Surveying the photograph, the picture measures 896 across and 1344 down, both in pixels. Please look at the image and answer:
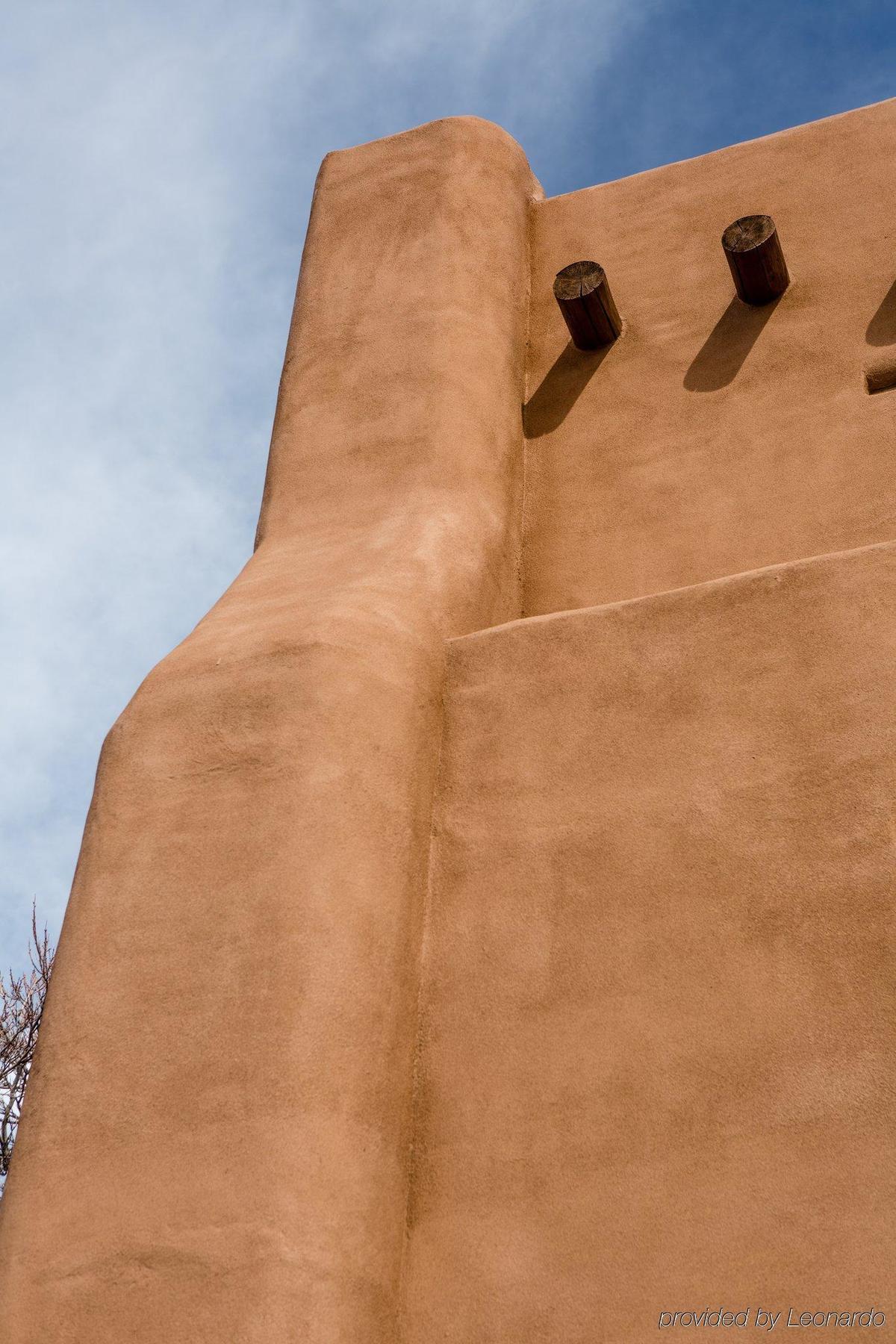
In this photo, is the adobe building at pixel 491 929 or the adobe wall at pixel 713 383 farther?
the adobe wall at pixel 713 383

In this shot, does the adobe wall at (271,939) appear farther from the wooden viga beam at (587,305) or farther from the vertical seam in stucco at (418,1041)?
the wooden viga beam at (587,305)

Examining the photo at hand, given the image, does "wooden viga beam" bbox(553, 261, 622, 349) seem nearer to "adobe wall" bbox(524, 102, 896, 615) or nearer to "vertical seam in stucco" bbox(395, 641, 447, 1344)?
"adobe wall" bbox(524, 102, 896, 615)

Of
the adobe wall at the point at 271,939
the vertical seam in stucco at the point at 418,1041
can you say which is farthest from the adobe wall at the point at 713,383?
the vertical seam in stucco at the point at 418,1041

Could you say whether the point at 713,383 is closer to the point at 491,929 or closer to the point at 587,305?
the point at 587,305

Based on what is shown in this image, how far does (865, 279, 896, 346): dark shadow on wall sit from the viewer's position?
5.09 meters

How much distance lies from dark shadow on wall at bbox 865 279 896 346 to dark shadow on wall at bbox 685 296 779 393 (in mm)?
405

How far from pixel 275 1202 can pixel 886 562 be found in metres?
2.24

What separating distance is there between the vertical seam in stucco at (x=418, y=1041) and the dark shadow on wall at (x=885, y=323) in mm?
2111

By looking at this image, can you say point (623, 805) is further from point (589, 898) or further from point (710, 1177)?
point (710, 1177)

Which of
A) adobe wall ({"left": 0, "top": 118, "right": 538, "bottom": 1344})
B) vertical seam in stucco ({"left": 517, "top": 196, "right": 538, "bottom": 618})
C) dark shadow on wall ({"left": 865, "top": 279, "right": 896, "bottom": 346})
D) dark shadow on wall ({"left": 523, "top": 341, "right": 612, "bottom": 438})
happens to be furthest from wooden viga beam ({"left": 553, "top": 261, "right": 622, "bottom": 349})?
dark shadow on wall ({"left": 865, "top": 279, "right": 896, "bottom": 346})

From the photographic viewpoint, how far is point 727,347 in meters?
5.38

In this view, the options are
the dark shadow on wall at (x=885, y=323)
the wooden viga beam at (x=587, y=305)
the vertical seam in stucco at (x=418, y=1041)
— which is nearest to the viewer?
the vertical seam in stucco at (x=418, y=1041)

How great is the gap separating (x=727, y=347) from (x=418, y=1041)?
9.94 feet

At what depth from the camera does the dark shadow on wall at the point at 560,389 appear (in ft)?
18.2
